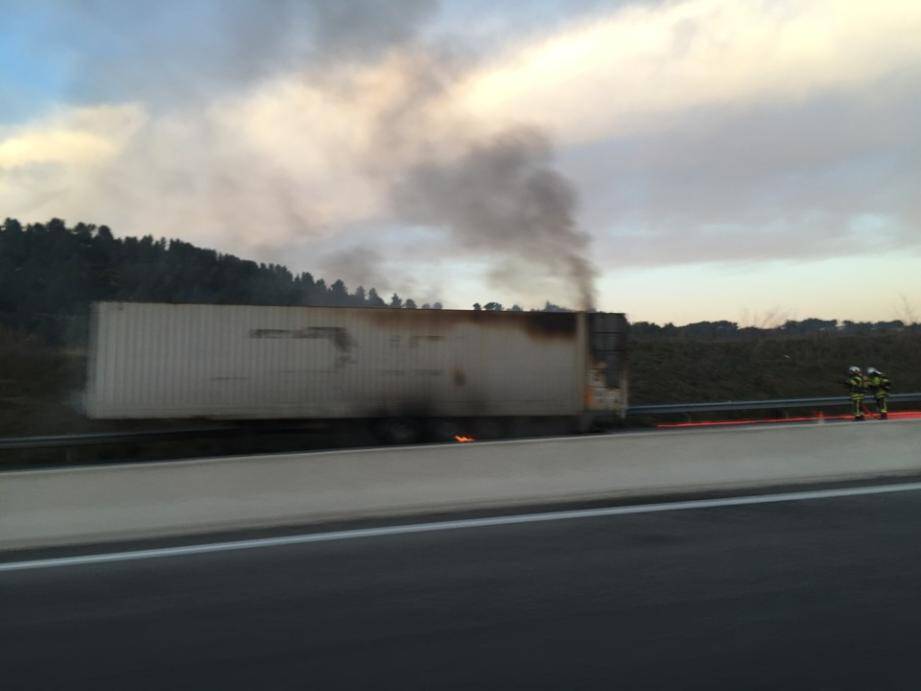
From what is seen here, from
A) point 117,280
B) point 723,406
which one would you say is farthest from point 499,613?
point 117,280

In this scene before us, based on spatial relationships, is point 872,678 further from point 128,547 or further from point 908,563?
point 128,547

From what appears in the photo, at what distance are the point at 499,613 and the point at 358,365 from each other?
49.0ft

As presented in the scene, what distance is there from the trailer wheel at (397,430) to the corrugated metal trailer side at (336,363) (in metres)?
0.23

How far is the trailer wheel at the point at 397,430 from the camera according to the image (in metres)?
20.1

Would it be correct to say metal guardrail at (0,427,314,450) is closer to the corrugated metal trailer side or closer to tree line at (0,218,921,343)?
the corrugated metal trailer side

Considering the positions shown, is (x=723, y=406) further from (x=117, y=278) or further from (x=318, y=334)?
(x=117, y=278)

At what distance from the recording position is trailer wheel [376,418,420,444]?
65.9 ft

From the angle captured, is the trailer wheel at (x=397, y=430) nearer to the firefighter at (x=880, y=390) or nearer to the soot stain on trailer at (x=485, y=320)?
the soot stain on trailer at (x=485, y=320)

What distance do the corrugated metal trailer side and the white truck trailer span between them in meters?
0.03

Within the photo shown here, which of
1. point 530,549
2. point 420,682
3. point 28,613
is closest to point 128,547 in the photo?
point 28,613

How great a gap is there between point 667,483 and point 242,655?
5.54 meters

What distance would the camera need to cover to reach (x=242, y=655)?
175 inches

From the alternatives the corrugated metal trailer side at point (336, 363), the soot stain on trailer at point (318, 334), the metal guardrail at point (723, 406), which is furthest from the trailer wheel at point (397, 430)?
the metal guardrail at point (723, 406)

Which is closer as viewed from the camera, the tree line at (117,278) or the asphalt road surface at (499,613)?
the asphalt road surface at (499,613)
